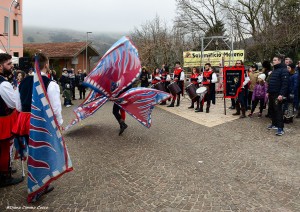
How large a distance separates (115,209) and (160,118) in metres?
6.57

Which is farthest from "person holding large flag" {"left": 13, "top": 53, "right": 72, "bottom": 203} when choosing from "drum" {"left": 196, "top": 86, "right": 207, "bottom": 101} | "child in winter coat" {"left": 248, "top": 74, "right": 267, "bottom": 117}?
"drum" {"left": 196, "top": 86, "right": 207, "bottom": 101}

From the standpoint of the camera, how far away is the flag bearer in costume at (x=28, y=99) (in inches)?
161

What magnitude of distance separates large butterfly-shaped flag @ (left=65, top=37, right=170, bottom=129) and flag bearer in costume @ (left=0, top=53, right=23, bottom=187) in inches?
114

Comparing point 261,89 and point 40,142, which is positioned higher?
point 261,89

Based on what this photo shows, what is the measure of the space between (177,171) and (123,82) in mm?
3182

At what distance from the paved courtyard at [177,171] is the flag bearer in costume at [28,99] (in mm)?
731

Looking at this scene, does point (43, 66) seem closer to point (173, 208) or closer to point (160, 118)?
point (173, 208)

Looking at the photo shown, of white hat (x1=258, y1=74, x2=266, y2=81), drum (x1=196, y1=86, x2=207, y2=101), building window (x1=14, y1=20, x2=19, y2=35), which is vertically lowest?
drum (x1=196, y1=86, x2=207, y2=101)

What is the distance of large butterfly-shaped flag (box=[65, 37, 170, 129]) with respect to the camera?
748 centimetres

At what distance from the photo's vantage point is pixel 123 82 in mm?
7660

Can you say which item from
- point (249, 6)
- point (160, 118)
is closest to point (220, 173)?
point (160, 118)

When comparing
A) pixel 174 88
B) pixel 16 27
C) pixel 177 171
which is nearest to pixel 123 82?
pixel 177 171

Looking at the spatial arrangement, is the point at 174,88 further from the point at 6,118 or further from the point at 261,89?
the point at 6,118

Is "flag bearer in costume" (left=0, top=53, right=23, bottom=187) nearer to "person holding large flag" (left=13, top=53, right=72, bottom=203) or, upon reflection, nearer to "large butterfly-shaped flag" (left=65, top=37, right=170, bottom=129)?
"person holding large flag" (left=13, top=53, right=72, bottom=203)
